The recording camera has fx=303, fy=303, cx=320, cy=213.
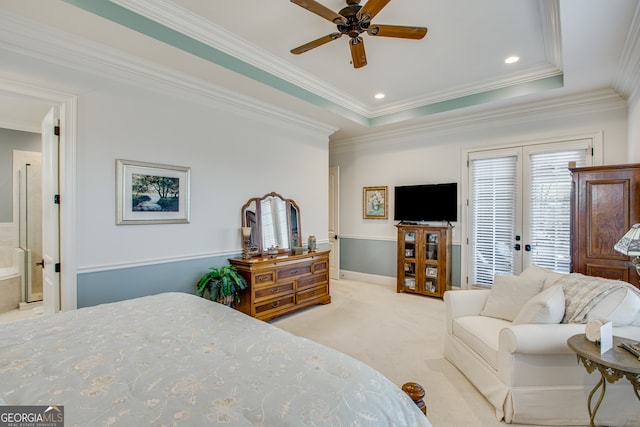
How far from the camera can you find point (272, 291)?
12.3 ft

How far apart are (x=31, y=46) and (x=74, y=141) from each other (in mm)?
734

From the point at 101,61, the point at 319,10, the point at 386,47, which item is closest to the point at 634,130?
the point at 386,47

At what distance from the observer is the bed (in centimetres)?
91

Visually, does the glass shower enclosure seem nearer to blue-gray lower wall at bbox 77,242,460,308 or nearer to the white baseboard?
blue-gray lower wall at bbox 77,242,460,308

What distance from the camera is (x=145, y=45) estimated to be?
2.61 meters

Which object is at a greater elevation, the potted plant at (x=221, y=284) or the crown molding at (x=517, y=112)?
the crown molding at (x=517, y=112)

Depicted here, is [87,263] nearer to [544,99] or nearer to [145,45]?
[145,45]

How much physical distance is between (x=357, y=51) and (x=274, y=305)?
116 inches

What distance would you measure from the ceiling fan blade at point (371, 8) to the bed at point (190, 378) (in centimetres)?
227

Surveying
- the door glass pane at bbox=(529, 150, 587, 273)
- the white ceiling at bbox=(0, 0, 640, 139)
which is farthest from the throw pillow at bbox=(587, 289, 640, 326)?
the door glass pane at bbox=(529, 150, 587, 273)

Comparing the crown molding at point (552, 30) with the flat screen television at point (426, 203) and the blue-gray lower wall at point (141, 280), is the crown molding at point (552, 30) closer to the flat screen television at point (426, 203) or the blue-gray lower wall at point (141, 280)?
the flat screen television at point (426, 203)

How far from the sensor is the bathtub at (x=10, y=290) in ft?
12.6

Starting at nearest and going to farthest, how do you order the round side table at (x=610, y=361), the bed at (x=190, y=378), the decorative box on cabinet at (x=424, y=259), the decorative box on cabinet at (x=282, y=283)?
1. the bed at (x=190, y=378)
2. the round side table at (x=610, y=361)
3. the decorative box on cabinet at (x=282, y=283)
4. the decorative box on cabinet at (x=424, y=259)

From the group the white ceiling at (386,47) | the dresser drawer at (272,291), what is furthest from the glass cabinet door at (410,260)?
the dresser drawer at (272,291)
